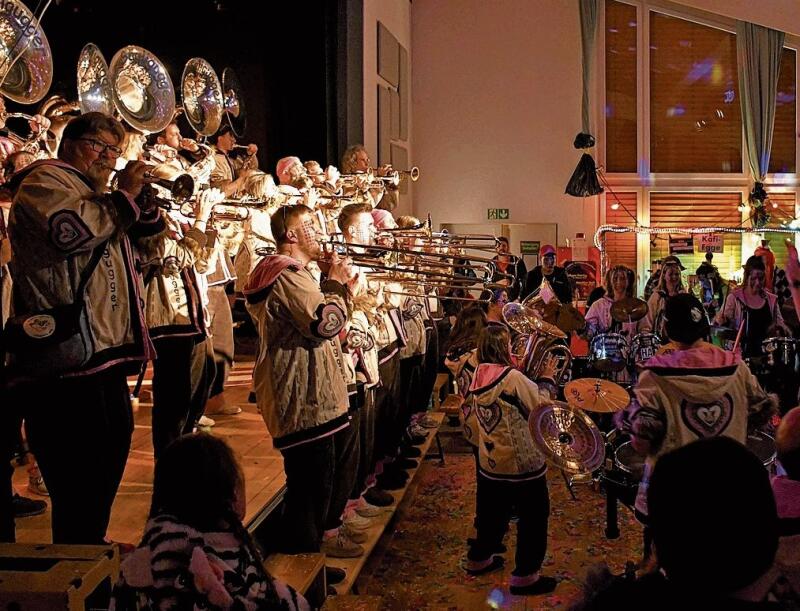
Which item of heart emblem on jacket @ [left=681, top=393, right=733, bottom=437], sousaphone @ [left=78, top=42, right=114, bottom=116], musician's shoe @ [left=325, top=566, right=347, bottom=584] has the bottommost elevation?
musician's shoe @ [left=325, top=566, right=347, bottom=584]

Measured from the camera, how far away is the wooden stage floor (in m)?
3.55

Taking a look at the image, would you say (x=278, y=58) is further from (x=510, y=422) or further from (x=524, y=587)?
(x=524, y=587)

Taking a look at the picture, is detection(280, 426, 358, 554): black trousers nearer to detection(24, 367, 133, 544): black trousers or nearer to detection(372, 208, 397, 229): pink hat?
detection(24, 367, 133, 544): black trousers

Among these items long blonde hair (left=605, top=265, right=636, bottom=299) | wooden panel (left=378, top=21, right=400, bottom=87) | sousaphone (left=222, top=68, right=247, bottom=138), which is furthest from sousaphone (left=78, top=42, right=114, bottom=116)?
wooden panel (left=378, top=21, right=400, bottom=87)

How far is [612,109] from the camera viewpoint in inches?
563

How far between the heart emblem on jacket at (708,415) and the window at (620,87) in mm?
11398

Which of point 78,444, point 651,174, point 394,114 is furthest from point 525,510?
point 651,174

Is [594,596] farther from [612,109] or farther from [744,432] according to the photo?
[612,109]

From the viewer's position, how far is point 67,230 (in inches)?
101

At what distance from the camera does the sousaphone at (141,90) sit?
13.3 feet

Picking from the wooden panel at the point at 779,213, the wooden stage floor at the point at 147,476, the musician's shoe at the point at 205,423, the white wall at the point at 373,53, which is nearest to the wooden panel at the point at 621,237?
the wooden panel at the point at 779,213

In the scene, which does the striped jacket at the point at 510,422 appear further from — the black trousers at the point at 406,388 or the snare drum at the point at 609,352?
the snare drum at the point at 609,352

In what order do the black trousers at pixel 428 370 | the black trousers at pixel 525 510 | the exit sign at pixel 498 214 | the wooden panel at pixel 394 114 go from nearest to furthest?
the black trousers at pixel 525 510, the black trousers at pixel 428 370, the wooden panel at pixel 394 114, the exit sign at pixel 498 214

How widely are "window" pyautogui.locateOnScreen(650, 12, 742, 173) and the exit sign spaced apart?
8.61 ft
